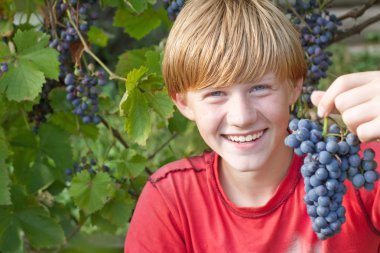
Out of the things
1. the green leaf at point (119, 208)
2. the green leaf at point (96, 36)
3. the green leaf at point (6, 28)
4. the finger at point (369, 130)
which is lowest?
the green leaf at point (119, 208)

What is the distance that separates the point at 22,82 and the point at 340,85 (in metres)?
1.08

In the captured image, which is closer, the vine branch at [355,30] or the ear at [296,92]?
the ear at [296,92]

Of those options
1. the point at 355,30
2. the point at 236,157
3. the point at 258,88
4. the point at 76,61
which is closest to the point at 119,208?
the point at 76,61

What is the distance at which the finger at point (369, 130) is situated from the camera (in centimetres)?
150

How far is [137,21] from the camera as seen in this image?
8.89 ft

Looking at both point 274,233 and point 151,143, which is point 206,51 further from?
point 151,143

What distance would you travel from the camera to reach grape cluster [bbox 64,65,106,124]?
94.0 inches

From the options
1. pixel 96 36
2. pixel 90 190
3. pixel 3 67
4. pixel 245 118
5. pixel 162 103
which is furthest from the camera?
pixel 96 36

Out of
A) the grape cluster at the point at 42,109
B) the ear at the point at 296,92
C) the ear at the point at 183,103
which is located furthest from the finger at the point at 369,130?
the grape cluster at the point at 42,109

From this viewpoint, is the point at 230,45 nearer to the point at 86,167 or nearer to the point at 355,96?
the point at 355,96

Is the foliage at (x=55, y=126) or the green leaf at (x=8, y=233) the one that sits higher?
the foliage at (x=55, y=126)

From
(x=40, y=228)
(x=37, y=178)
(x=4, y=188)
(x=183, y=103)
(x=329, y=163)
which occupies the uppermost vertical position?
(x=329, y=163)

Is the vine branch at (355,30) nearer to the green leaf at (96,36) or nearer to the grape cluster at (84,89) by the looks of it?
the grape cluster at (84,89)

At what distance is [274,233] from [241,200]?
0.42 feet
